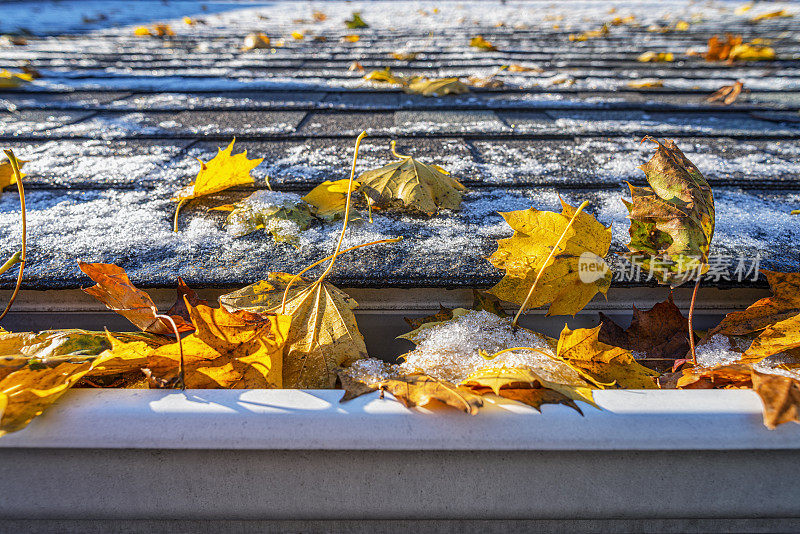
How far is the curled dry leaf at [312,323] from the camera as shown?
71cm

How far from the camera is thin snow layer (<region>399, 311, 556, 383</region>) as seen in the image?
71 cm

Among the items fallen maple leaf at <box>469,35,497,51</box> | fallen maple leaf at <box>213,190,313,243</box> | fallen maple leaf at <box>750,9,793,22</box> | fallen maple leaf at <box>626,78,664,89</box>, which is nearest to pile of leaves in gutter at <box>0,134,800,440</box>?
fallen maple leaf at <box>213,190,313,243</box>

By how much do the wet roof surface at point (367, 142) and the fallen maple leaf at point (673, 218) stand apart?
3.8 inches

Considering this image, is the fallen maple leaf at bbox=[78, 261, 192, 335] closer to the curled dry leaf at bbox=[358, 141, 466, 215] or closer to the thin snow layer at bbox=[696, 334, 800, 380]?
the curled dry leaf at bbox=[358, 141, 466, 215]

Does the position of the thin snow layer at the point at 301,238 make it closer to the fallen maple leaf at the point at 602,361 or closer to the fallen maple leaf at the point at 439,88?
the fallen maple leaf at the point at 602,361

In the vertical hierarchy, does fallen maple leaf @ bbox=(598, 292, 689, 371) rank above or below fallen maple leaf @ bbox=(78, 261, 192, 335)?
below

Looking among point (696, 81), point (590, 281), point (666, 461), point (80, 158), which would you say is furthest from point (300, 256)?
point (696, 81)

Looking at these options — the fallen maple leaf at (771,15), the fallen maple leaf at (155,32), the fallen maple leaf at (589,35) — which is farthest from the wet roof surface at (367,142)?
the fallen maple leaf at (771,15)

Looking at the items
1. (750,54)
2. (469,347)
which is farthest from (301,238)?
(750,54)

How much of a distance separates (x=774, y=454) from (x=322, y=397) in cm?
56

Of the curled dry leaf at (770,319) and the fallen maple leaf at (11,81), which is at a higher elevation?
the fallen maple leaf at (11,81)

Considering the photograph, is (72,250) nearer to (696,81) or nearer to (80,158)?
(80,158)

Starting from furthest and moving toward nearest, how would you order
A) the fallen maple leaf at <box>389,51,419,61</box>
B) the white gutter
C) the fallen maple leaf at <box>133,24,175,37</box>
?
the fallen maple leaf at <box>133,24,175,37</box> < the fallen maple leaf at <box>389,51,419,61</box> < the white gutter

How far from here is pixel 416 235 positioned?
0.89 meters
